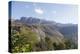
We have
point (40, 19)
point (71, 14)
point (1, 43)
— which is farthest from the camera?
point (71, 14)

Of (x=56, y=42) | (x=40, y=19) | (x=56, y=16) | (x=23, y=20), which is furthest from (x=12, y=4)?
(x=56, y=42)

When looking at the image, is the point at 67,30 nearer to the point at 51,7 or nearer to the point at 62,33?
the point at 62,33

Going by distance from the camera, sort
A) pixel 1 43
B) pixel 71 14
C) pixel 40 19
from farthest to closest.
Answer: pixel 71 14
pixel 40 19
pixel 1 43

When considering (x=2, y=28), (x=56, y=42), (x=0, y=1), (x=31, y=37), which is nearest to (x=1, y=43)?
(x=2, y=28)

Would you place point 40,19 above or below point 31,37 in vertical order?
above

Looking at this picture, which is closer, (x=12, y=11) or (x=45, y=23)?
(x=12, y=11)

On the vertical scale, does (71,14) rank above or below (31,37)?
above

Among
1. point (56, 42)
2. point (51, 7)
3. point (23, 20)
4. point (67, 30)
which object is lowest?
point (56, 42)

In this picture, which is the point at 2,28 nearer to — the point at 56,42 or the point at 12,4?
the point at 12,4

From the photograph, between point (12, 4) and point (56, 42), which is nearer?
point (12, 4)
